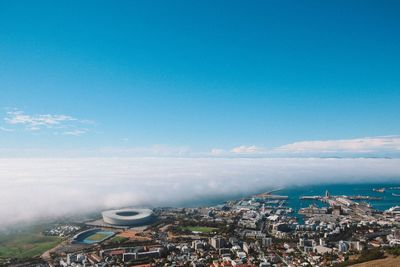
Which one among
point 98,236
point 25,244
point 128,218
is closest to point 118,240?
point 98,236

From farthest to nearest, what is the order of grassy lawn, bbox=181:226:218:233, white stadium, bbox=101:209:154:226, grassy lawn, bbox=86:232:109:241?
1. white stadium, bbox=101:209:154:226
2. grassy lawn, bbox=181:226:218:233
3. grassy lawn, bbox=86:232:109:241

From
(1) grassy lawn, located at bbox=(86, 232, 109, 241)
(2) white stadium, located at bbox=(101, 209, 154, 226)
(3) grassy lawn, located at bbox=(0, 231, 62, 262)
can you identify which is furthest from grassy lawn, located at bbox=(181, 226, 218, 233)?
(3) grassy lawn, located at bbox=(0, 231, 62, 262)

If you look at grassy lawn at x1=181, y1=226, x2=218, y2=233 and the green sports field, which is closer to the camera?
the green sports field

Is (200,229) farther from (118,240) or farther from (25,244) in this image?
(25,244)

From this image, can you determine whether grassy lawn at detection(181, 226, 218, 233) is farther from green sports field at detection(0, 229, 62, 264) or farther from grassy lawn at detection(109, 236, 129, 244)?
green sports field at detection(0, 229, 62, 264)

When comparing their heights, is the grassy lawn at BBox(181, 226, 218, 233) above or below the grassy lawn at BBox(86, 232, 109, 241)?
above

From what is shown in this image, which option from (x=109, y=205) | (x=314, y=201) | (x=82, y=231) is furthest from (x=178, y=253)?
(x=314, y=201)

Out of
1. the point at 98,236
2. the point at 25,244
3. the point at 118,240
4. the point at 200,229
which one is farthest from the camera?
the point at 200,229

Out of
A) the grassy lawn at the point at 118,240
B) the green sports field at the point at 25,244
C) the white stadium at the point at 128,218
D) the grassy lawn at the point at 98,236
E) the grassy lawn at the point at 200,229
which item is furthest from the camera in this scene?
the white stadium at the point at 128,218

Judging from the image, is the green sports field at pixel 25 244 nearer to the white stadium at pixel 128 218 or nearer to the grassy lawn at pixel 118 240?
the grassy lawn at pixel 118 240

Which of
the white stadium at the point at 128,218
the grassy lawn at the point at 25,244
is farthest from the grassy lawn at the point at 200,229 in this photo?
the grassy lawn at the point at 25,244
